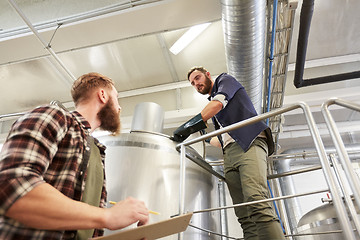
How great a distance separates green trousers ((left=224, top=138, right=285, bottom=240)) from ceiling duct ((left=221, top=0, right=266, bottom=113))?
2.44 ft

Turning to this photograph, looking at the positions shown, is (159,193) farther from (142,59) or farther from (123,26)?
(142,59)

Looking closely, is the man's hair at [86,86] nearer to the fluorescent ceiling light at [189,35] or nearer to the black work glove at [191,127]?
the black work glove at [191,127]

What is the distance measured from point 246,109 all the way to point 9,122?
Answer: 3724 millimetres

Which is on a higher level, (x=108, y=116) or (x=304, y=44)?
(x=304, y=44)

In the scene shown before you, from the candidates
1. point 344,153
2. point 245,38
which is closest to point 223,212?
point 245,38

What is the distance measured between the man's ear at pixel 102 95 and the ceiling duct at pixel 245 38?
1.03 metres

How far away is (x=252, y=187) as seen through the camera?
1198mm

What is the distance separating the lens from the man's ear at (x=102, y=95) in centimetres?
96

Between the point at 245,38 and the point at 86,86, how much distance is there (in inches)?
46.6

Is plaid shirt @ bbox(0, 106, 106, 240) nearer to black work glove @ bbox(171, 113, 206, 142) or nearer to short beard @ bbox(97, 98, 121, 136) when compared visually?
short beard @ bbox(97, 98, 121, 136)

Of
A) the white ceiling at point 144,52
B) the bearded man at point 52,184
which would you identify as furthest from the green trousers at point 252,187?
the white ceiling at point 144,52

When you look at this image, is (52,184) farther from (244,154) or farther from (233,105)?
(233,105)

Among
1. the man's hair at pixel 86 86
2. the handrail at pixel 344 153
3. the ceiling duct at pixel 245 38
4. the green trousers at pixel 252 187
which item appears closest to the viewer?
the handrail at pixel 344 153

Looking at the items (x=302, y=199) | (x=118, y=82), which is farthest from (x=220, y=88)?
(x=302, y=199)
